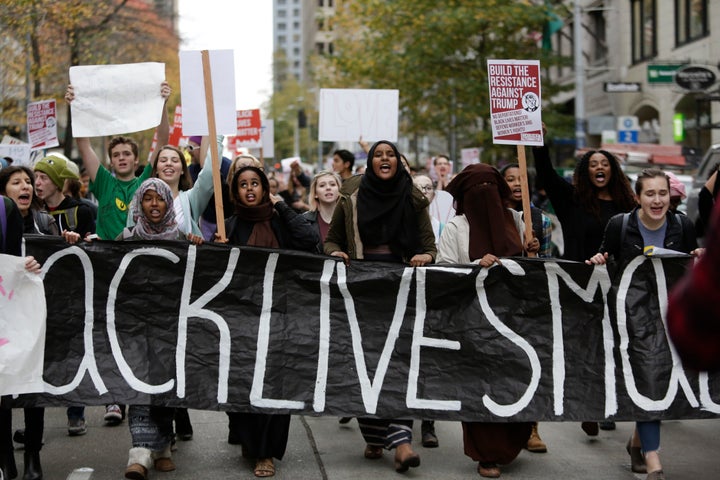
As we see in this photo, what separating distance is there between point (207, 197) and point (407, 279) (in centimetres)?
151

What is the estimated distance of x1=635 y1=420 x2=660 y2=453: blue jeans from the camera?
5.90 metres

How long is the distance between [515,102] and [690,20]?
21.8 m

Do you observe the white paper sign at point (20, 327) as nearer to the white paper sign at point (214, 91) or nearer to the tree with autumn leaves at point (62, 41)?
the white paper sign at point (214, 91)

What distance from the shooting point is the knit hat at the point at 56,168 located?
7480mm

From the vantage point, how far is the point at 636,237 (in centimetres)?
646

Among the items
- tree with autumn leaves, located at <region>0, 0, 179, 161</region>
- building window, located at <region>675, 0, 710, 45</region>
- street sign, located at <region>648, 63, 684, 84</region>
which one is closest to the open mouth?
tree with autumn leaves, located at <region>0, 0, 179, 161</region>

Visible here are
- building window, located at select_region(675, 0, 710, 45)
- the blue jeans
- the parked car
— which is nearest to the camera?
the blue jeans

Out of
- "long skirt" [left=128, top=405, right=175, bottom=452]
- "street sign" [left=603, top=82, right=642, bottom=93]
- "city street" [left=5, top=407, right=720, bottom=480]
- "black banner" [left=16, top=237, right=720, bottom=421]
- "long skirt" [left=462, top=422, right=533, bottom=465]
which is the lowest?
"city street" [left=5, top=407, right=720, bottom=480]

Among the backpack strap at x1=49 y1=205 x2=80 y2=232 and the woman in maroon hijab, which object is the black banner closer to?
the woman in maroon hijab

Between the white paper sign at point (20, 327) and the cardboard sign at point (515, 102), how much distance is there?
3002 millimetres

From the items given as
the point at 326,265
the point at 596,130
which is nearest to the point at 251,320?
the point at 326,265

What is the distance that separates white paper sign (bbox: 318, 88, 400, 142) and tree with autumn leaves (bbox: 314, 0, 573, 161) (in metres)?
18.7

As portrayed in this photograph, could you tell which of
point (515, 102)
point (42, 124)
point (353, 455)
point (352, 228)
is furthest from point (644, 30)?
point (353, 455)

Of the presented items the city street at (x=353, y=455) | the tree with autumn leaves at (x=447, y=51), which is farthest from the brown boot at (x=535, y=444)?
the tree with autumn leaves at (x=447, y=51)
